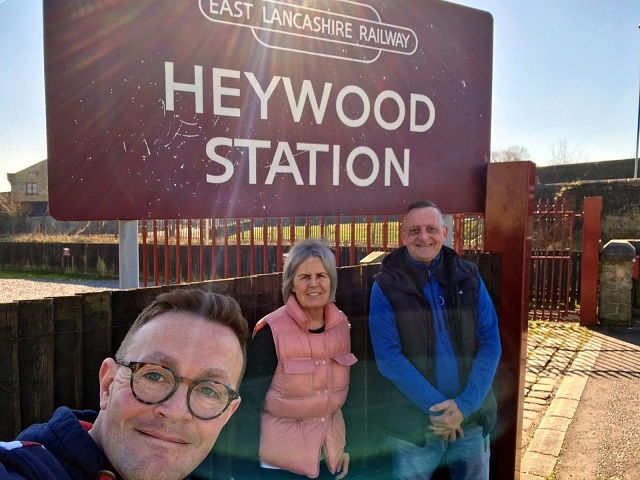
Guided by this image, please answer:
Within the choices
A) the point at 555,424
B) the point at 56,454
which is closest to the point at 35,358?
the point at 56,454

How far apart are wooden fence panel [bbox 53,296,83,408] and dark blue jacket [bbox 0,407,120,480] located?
0.46 metres

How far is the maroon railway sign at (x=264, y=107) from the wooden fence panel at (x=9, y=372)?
63cm

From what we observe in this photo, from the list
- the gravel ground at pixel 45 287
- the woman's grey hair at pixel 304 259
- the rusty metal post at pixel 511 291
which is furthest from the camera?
the gravel ground at pixel 45 287

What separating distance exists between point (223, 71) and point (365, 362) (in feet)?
5.20

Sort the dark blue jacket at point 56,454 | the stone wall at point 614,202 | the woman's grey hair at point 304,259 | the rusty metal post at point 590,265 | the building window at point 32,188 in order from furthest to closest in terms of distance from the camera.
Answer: the building window at point 32,188, the stone wall at point 614,202, the rusty metal post at point 590,265, the woman's grey hair at point 304,259, the dark blue jacket at point 56,454

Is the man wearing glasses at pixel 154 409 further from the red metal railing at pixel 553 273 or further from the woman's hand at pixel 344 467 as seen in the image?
the red metal railing at pixel 553 273

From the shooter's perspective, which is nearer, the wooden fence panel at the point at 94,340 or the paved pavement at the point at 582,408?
the wooden fence panel at the point at 94,340

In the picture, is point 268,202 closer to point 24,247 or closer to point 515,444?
point 515,444

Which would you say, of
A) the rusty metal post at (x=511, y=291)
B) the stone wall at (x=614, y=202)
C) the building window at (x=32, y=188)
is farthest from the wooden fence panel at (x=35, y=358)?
the building window at (x=32, y=188)

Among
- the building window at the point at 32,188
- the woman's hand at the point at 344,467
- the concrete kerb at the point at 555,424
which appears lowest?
the concrete kerb at the point at 555,424

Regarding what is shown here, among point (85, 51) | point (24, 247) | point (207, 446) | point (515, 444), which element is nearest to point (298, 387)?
point (207, 446)

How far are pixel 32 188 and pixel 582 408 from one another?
44.7m

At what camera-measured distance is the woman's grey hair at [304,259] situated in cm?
222

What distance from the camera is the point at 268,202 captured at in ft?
8.32
